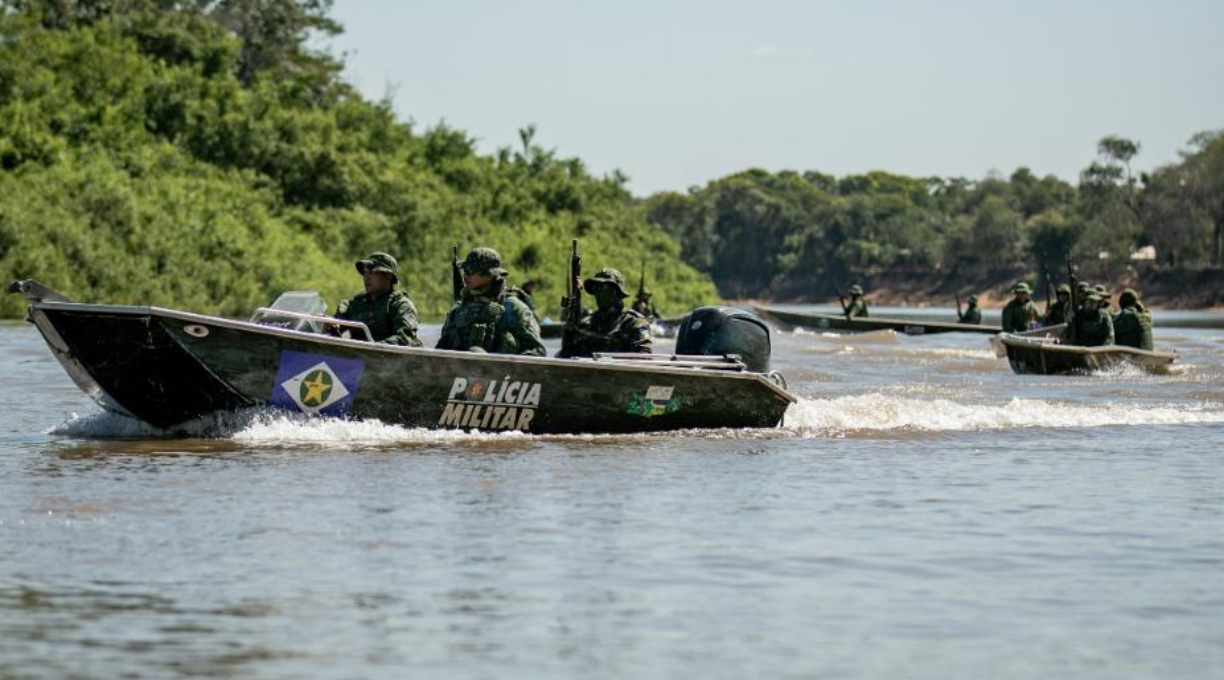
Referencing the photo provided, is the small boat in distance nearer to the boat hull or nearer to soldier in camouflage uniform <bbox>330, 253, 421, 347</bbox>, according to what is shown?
the boat hull

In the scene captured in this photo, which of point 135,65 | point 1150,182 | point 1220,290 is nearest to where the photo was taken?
point 135,65

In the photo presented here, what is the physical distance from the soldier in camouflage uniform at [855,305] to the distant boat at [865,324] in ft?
1.00

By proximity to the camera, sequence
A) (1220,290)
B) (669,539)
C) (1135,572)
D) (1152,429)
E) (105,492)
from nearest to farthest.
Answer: (1135,572)
(669,539)
(105,492)
(1152,429)
(1220,290)

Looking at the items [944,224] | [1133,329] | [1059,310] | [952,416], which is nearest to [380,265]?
[952,416]

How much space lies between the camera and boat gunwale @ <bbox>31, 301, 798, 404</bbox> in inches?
533

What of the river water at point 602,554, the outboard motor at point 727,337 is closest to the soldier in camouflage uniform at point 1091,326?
the river water at point 602,554

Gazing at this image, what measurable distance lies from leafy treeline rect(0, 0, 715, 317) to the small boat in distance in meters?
28.8

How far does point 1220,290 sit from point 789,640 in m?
105

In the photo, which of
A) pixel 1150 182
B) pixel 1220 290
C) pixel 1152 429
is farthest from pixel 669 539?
pixel 1150 182

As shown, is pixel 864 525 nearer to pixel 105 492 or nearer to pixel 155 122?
pixel 105 492

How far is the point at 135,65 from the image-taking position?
6272 centimetres

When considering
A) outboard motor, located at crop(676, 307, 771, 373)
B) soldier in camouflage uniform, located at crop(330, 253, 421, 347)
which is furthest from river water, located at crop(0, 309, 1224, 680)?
soldier in camouflage uniform, located at crop(330, 253, 421, 347)

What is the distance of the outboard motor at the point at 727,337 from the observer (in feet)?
54.7

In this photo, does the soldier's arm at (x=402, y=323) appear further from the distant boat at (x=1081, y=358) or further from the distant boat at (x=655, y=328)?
the distant boat at (x=655, y=328)
